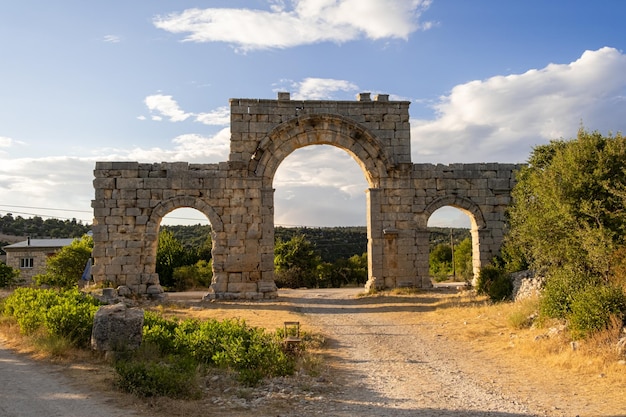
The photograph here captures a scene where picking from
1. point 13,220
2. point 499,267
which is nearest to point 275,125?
point 499,267

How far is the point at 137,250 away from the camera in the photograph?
1670 centimetres

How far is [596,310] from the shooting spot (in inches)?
316

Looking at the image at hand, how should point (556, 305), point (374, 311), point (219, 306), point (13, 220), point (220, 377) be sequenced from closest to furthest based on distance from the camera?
point (220, 377)
point (556, 305)
point (374, 311)
point (219, 306)
point (13, 220)

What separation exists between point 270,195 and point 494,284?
24.8 ft

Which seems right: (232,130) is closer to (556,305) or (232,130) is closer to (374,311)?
(374,311)

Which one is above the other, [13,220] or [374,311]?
[13,220]

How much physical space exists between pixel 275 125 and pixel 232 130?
1.45 meters

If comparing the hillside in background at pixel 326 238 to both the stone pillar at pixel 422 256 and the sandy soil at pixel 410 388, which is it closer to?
the stone pillar at pixel 422 256

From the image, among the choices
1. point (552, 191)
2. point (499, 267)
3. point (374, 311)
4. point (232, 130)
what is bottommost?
point (374, 311)

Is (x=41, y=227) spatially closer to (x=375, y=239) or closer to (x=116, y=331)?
(x=375, y=239)

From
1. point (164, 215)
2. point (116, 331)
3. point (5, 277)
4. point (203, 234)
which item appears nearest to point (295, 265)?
point (164, 215)

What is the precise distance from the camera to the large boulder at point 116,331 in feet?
25.4

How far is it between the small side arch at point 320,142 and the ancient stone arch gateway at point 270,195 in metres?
0.03

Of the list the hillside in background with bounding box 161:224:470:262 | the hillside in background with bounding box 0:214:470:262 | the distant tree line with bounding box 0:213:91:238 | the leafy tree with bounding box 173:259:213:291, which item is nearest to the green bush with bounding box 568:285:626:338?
the leafy tree with bounding box 173:259:213:291
